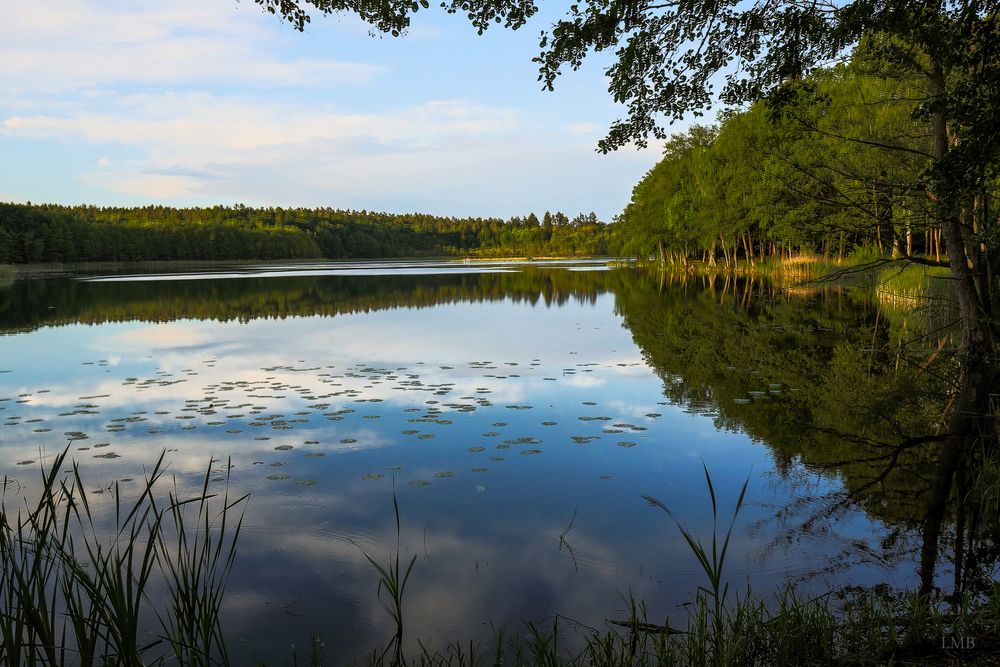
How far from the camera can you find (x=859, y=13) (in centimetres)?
788

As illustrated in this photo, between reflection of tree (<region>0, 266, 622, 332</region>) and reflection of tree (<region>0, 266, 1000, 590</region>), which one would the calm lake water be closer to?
reflection of tree (<region>0, 266, 1000, 590</region>)

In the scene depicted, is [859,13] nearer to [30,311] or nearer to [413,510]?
[413,510]

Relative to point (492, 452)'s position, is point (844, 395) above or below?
above

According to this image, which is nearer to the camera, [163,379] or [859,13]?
[859,13]

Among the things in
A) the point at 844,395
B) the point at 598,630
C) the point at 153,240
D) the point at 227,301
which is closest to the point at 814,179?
the point at 844,395

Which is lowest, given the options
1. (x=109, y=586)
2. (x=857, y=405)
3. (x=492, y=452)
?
(x=492, y=452)

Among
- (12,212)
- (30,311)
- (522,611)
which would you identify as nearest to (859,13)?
(522,611)

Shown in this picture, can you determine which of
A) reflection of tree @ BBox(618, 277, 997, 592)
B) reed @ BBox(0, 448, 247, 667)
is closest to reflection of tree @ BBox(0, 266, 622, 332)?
reflection of tree @ BBox(618, 277, 997, 592)

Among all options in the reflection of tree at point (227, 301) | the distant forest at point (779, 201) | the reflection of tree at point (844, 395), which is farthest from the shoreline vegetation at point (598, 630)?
the reflection of tree at point (227, 301)

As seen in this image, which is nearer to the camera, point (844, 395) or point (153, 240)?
point (844, 395)

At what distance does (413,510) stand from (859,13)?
7963mm

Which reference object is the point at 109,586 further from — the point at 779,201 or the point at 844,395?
the point at 779,201

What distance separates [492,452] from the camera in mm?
9844

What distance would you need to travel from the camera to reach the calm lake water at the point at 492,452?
5.78 m
